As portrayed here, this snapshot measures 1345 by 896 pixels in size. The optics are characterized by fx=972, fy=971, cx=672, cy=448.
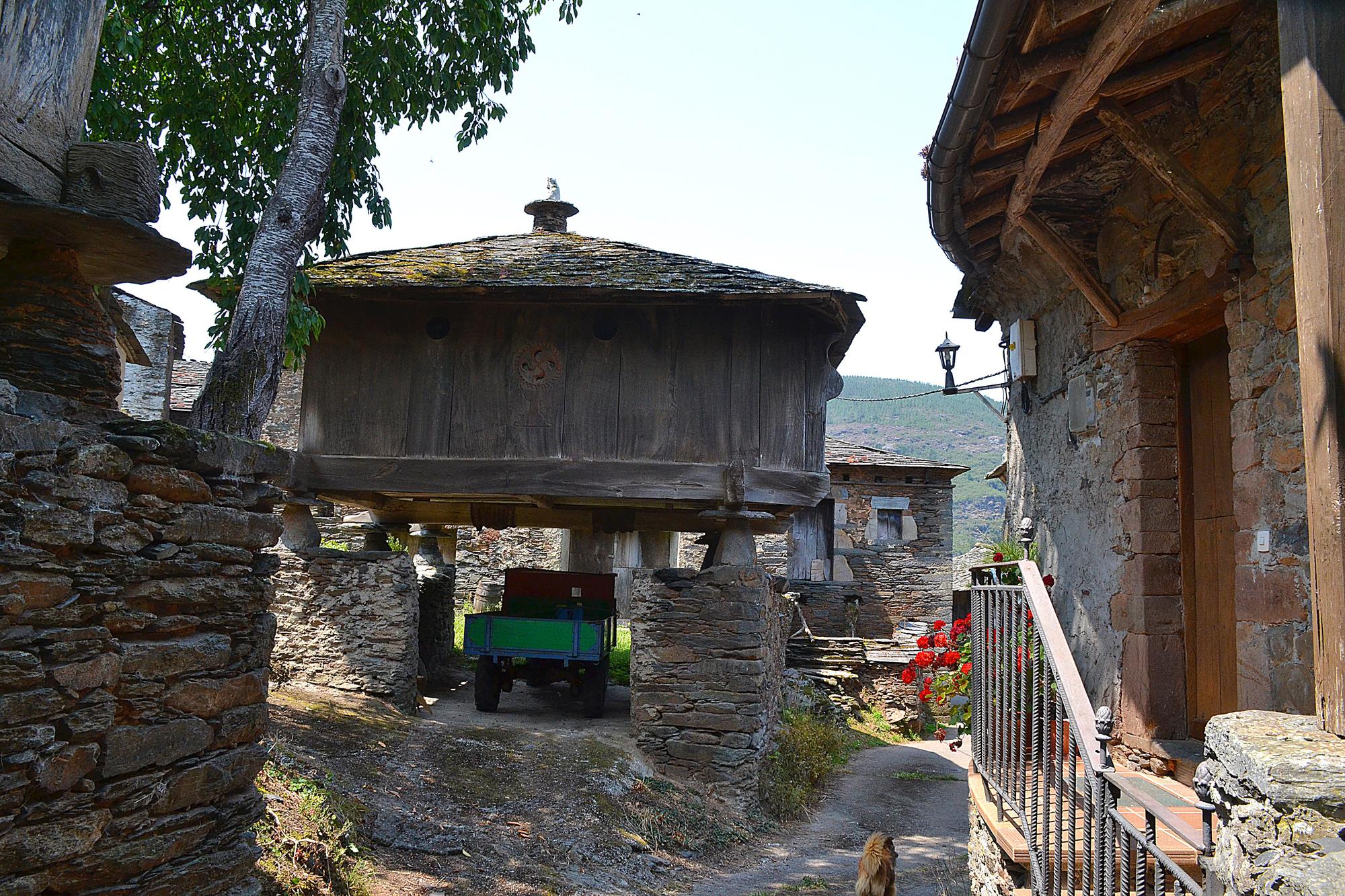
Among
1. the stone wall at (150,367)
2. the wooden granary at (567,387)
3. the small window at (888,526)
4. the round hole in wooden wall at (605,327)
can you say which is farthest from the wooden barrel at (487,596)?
the round hole in wooden wall at (605,327)

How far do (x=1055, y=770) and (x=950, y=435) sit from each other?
67.2 m

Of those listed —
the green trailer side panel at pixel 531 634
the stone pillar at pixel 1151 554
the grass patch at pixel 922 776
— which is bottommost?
the grass patch at pixel 922 776

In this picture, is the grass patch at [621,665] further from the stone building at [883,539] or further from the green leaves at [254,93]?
the green leaves at [254,93]

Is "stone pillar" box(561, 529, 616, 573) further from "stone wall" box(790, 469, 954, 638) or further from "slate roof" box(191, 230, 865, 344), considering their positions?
"slate roof" box(191, 230, 865, 344)

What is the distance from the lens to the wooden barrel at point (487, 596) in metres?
18.8

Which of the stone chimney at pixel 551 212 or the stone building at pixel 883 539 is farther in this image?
the stone building at pixel 883 539

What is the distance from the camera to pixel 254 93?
25.3 feet

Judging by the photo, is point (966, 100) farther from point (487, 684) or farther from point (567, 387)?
point (487, 684)

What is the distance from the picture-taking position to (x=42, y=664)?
3.15m

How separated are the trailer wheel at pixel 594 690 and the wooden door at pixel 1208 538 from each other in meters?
6.62

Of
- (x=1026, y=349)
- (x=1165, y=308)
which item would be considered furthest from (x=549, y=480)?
(x=1165, y=308)

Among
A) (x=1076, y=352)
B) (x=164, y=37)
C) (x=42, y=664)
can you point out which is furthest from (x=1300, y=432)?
(x=164, y=37)

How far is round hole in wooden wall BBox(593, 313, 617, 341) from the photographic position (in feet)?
29.3

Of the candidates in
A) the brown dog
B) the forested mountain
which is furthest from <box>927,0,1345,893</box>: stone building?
the forested mountain
